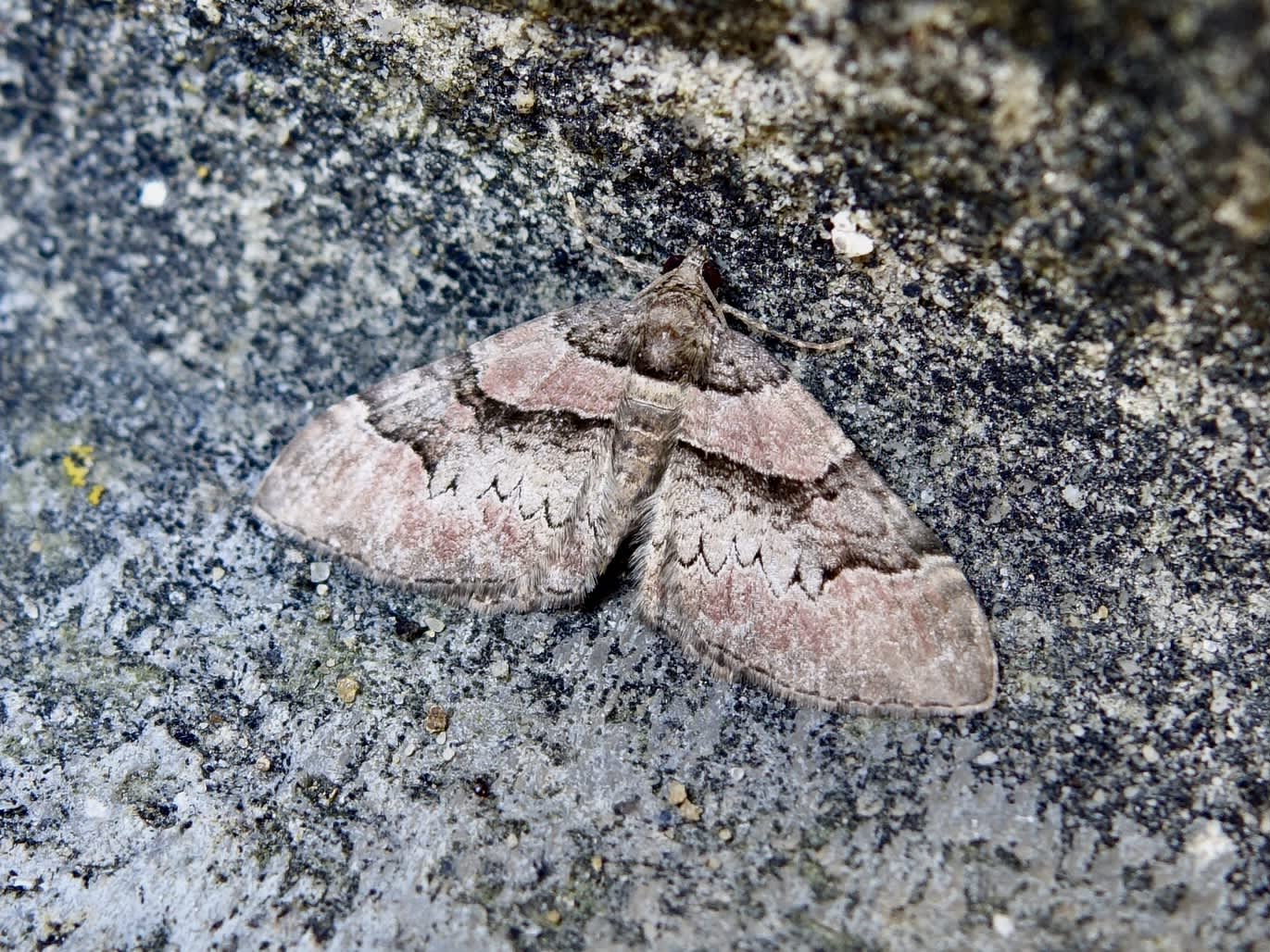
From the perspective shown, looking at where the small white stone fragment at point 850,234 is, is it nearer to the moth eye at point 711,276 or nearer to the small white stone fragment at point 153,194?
the moth eye at point 711,276

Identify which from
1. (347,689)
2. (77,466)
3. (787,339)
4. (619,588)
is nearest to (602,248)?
(787,339)

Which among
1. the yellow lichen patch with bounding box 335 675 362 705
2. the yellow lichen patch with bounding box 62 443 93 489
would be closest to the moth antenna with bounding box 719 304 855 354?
the yellow lichen patch with bounding box 335 675 362 705

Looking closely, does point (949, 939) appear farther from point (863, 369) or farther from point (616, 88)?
point (616, 88)

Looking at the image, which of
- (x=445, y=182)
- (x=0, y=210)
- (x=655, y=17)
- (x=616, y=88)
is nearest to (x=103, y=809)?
(x=0, y=210)

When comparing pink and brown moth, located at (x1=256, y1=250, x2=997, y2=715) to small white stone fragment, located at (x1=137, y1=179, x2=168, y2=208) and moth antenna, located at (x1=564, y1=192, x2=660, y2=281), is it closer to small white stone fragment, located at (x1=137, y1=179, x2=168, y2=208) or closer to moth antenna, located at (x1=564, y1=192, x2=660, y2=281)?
moth antenna, located at (x1=564, y1=192, x2=660, y2=281)

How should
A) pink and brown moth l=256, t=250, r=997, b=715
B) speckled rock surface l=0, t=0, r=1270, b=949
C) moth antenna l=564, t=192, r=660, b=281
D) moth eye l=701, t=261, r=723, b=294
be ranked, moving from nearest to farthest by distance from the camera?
speckled rock surface l=0, t=0, r=1270, b=949
pink and brown moth l=256, t=250, r=997, b=715
moth eye l=701, t=261, r=723, b=294
moth antenna l=564, t=192, r=660, b=281
